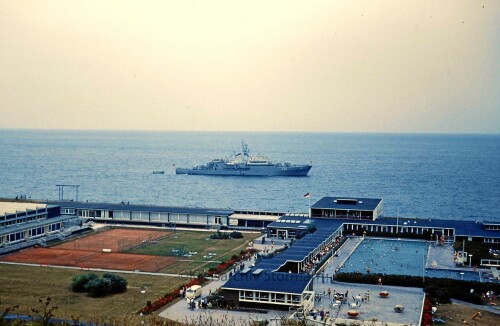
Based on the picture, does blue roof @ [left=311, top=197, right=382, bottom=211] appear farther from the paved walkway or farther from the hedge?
the paved walkway

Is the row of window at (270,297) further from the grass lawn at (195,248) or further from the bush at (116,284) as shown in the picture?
the grass lawn at (195,248)

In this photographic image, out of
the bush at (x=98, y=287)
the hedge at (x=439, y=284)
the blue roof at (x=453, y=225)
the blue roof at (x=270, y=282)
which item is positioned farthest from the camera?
the blue roof at (x=453, y=225)

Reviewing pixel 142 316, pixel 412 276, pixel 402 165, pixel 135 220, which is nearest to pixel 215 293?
pixel 142 316

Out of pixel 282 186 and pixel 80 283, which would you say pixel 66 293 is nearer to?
pixel 80 283

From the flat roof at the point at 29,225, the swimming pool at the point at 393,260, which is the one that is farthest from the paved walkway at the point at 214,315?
the flat roof at the point at 29,225

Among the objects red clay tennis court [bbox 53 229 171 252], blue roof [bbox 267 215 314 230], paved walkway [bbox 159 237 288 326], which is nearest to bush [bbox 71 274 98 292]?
paved walkway [bbox 159 237 288 326]

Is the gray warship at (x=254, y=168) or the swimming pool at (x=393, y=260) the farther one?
the gray warship at (x=254, y=168)
